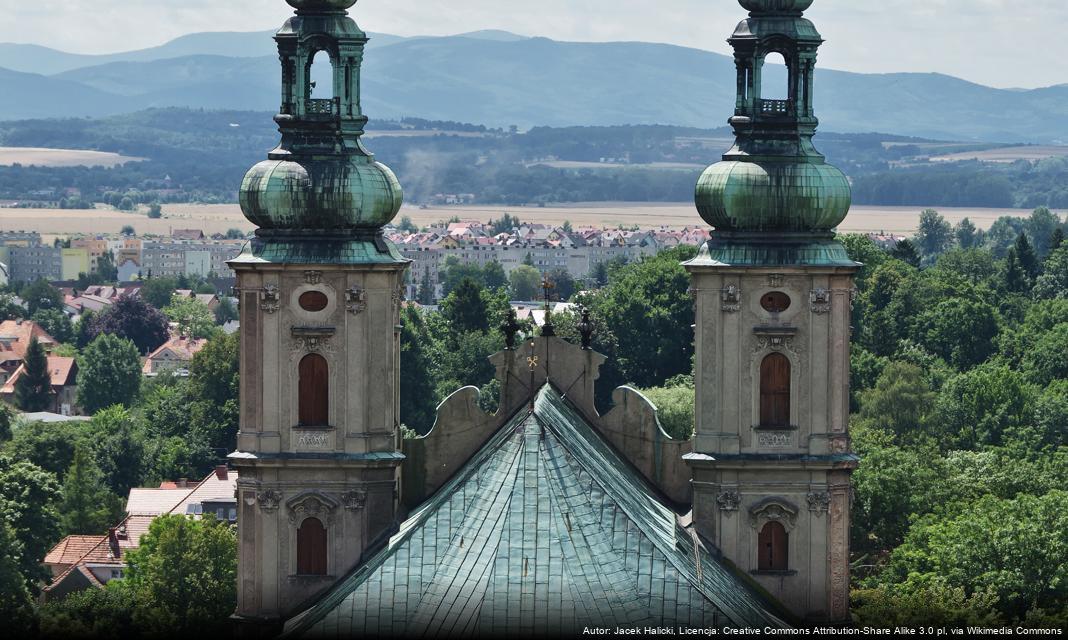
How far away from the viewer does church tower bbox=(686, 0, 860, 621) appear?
63.7 m

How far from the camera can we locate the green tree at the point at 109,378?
18900cm

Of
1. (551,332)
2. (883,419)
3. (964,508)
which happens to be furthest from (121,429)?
(551,332)

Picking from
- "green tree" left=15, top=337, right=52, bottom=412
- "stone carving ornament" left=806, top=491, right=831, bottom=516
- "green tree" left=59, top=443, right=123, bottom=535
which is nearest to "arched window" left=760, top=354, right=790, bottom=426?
"stone carving ornament" left=806, top=491, right=831, bottom=516

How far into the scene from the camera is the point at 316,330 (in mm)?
63500

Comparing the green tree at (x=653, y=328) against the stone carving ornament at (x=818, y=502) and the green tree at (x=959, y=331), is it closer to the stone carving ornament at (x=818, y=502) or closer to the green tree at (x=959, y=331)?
the green tree at (x=959, y=331)

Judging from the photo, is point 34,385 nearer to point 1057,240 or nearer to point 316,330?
point 1057,240

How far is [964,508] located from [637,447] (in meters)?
29.9

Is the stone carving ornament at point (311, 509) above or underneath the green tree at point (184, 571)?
above

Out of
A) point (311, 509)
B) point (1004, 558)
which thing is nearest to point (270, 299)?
point (311, 509)

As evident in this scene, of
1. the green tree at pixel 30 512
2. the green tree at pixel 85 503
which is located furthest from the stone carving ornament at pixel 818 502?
the green tree at pixel 85 503

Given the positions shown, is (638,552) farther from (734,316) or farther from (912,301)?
(912,301)

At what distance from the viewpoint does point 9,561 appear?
103 m

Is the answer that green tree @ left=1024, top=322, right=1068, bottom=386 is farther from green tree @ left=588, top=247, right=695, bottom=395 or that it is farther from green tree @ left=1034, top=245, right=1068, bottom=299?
green tree @ left=1034, top=245, right=1068, bottom=299

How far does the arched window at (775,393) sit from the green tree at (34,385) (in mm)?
133514
